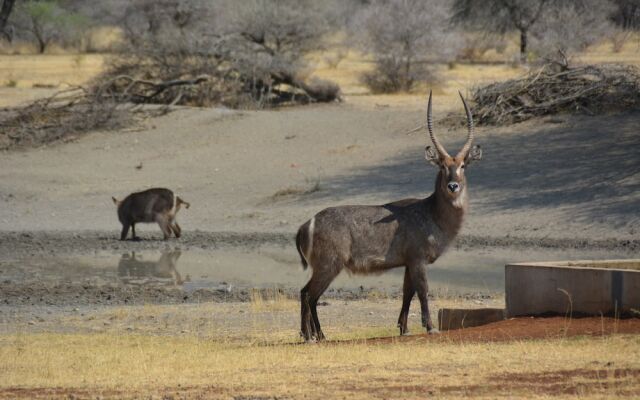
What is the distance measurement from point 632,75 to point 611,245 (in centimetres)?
862

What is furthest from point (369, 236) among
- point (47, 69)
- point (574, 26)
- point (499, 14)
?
point (47, 69)

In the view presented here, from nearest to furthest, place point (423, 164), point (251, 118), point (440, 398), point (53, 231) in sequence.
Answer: point (440, 398) < point (53, 231) < point (423, 164) < point (251, 118)

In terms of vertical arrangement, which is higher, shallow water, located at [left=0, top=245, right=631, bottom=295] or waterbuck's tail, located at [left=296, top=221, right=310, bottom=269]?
waterbuck's tail, located at [left=296, top=221, right=310, bottom=269]

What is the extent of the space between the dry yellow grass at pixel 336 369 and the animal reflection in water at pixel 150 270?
5876mm

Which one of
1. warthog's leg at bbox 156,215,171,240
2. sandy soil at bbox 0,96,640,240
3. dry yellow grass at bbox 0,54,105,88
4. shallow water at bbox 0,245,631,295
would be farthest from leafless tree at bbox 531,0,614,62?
shallow water at bbox 0,245,631,295

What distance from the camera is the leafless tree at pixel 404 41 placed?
1464 inches

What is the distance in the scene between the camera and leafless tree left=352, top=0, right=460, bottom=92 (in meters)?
37.2

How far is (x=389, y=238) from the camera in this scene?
12094mm

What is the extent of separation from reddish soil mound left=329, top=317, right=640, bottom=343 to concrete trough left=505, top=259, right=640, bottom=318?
0.56 feet

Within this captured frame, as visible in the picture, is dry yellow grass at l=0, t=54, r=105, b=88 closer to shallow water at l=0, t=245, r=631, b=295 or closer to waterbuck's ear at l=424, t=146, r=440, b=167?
shallow water at l=0, t=245, r=631, b=295

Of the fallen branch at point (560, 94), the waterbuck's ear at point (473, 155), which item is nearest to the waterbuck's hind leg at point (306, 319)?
the waterbuck's ear at point (473, 155)

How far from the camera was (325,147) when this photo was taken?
89.4 feet

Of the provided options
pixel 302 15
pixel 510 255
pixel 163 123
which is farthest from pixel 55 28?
pixel 510 255

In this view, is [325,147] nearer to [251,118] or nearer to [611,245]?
[251,118]
